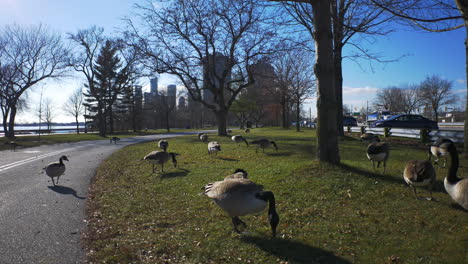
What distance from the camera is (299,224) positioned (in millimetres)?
5664

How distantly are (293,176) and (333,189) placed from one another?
1.54 m

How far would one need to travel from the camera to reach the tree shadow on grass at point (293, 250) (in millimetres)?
4309

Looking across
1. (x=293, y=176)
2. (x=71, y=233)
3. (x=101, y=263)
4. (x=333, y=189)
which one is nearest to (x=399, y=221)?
(x=333, y=189)

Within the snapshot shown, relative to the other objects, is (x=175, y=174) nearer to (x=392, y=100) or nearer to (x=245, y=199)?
(x=245, y=199)

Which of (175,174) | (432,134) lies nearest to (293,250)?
(175,174)

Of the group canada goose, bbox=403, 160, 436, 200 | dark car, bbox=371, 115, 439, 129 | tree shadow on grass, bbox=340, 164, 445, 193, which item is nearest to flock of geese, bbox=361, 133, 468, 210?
canada goose, bbox=403, 160, 436, 200

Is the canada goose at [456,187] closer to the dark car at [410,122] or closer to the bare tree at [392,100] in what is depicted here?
the dark car at [410,122]

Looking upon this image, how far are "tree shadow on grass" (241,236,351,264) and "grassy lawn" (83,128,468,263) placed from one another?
2 centimetres

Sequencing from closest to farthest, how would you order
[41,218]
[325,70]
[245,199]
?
[245,199]
[41,218]
[325,70]

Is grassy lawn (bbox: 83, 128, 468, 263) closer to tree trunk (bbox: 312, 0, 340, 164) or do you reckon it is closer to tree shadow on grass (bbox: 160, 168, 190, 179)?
tree trunk (bbox: 312, 0, 340, 164)

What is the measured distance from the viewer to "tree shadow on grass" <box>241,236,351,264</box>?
4.31 metres

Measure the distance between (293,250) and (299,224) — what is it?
1.09m

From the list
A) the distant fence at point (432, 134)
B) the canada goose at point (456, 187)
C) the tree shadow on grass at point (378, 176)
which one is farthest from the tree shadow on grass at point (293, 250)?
the distant fence at point (432, 134)

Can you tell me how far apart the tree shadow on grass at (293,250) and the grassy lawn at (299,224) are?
0.05ft
